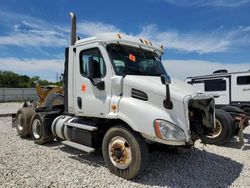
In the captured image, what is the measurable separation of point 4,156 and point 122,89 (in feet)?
11.1

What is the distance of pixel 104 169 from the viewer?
5285 millimetres

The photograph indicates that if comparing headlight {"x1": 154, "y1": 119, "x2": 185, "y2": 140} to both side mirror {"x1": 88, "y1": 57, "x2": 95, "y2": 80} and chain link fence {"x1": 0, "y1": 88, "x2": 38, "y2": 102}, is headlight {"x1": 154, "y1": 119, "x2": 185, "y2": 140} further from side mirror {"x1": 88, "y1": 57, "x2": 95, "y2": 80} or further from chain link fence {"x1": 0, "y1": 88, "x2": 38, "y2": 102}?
chain link fence {"x1": 0, "y1": 88, "x2": 38, "y2": 102}

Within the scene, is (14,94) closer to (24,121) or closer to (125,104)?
(24,121)

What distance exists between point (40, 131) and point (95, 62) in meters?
3.13

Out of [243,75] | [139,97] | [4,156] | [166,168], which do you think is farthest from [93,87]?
[243,75]

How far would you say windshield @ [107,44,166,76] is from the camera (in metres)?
5.14

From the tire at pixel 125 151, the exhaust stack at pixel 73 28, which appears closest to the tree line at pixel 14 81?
the exhaust stack at pixel 73 28

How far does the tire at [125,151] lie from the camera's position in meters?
4.55

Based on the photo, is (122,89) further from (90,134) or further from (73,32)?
(73,32)

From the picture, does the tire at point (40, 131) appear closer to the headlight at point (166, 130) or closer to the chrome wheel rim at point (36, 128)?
the chrome wheel rim at point (36, 128)

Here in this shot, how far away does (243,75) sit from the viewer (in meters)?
11.5

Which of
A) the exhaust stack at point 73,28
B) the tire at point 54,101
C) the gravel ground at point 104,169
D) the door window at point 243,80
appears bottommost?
the gravel ground at point 104,169

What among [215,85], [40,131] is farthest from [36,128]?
[215,85]

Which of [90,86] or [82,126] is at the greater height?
[90,86]
